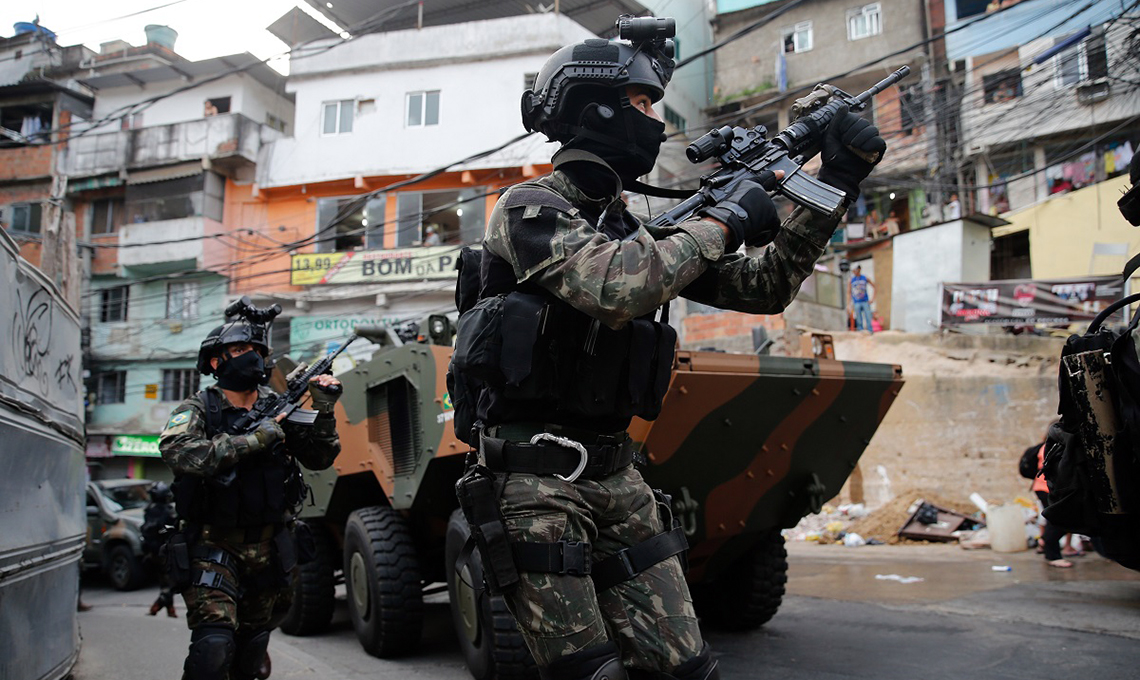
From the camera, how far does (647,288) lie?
72.9 inches

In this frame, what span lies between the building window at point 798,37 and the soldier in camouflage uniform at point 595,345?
23992 mm

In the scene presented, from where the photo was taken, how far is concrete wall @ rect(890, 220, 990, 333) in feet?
53.8

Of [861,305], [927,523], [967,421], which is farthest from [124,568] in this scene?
[861,305]

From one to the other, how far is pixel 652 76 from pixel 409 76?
19590mm

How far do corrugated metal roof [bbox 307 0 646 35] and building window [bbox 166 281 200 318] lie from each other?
301 inches

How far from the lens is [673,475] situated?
4.34 metres

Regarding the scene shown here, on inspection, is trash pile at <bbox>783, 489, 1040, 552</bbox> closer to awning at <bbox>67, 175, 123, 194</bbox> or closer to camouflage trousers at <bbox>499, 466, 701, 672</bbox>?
camouflage trousers at <bbox>499, 466, 701, 672</bbox>

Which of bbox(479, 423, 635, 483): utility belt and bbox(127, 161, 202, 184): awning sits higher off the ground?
bbox(127, 161, 202, 184): awning

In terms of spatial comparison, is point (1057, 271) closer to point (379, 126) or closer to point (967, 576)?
point (967, 576)

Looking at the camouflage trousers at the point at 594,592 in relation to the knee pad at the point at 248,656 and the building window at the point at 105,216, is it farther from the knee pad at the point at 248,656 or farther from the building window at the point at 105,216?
the building window at the point at 105,216

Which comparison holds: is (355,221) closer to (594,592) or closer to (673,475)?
(673,475)

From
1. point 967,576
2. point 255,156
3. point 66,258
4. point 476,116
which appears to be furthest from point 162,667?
point 255,156

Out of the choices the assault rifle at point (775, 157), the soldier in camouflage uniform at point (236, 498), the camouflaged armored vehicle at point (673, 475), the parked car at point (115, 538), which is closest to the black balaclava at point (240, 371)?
the soldier in camouflage uniform at point (236, 498)

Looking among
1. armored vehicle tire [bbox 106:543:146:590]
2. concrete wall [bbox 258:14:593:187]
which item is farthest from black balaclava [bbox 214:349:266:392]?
concrete wall [bbox 258:14:593:187]
